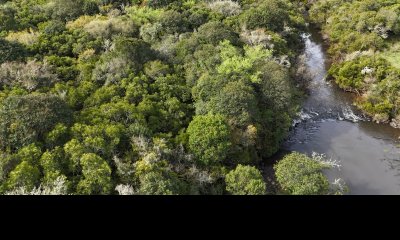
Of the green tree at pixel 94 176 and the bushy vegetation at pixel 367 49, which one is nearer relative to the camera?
the green tree at pixel 94 176

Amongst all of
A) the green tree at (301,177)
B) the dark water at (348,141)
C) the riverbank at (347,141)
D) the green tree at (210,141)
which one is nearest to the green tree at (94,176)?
the green tree at (210,141)

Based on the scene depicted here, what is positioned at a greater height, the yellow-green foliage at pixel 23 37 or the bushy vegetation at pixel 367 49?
the yellow-green foliage at pixel 23 37

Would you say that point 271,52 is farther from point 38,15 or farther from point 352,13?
point 38,15

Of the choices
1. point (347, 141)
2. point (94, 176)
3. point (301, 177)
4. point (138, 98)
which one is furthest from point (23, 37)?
point (347, 141)

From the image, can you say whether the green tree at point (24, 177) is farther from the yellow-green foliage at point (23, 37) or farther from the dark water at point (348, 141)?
the dark water at point (348, 141)

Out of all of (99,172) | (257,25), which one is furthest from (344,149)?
(99,172)

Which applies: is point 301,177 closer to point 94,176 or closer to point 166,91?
point 94,176
